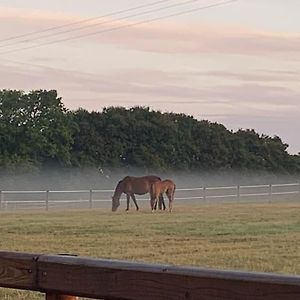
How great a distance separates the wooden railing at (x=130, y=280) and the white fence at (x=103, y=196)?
→ 40.8 metres

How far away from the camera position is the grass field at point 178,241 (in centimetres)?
1449

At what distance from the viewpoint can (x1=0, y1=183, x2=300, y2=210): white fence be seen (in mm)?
46719

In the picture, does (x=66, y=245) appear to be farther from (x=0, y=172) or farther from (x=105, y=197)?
(x=0, y=172)

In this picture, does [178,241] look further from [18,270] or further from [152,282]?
[152,282]

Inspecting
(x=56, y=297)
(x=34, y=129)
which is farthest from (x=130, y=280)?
(x=34, y=129)

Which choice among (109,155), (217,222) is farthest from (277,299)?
(109,155)

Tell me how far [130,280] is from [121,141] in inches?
2644

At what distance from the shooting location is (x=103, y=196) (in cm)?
5262

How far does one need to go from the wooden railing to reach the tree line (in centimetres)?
5594

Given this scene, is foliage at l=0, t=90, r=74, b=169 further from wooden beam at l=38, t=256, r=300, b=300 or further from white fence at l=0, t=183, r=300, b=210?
wooden beam at l=38, t=256, r=300, b=300

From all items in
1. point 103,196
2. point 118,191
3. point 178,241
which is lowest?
point 178,241

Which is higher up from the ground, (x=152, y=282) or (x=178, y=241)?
(x=152, y=282)

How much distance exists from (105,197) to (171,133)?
21.4 meters

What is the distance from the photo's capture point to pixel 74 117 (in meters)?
70.1
